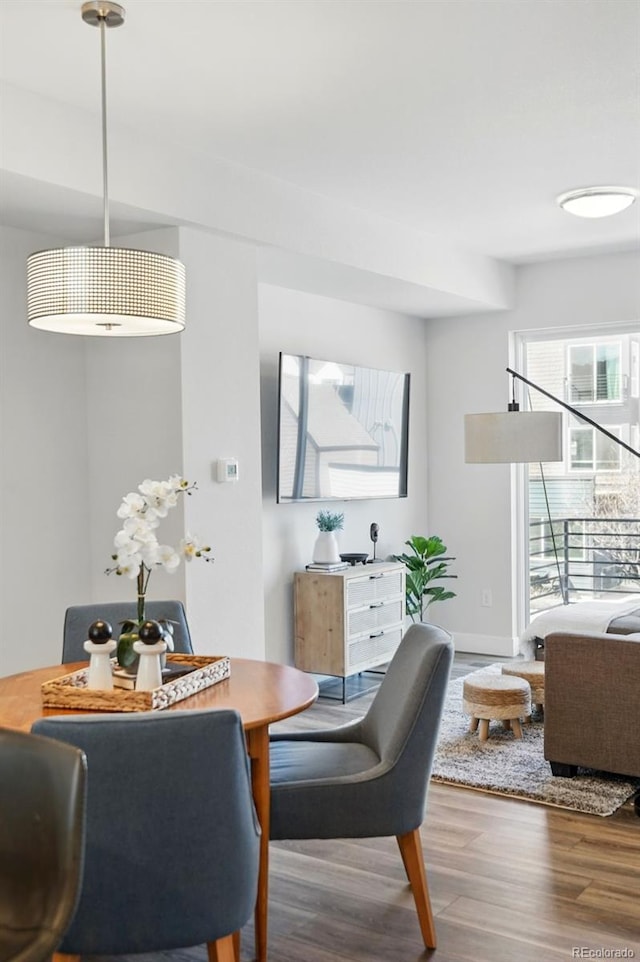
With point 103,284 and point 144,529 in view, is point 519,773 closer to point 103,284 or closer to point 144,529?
point 144,529

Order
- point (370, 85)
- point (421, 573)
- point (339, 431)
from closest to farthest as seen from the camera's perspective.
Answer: point (370, 85) < point (339, 431) < point (421, 573)

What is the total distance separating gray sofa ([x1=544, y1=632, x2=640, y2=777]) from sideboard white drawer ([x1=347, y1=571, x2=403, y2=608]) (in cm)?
158

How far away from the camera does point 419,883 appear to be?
2.65m

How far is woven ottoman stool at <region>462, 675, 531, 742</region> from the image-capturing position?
Result: 14.4 feet

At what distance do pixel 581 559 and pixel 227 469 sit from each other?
309 centimetres

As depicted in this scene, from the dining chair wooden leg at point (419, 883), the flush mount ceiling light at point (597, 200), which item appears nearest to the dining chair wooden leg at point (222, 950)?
the dining chair wooden leg at point (419, 883)

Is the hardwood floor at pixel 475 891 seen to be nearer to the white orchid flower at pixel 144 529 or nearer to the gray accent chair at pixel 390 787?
the gray accent chair at pixel 390 787

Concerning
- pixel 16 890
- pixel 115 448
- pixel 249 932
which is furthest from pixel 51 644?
pixel 16 890

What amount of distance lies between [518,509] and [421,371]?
118cm

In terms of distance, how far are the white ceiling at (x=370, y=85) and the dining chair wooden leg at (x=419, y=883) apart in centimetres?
235

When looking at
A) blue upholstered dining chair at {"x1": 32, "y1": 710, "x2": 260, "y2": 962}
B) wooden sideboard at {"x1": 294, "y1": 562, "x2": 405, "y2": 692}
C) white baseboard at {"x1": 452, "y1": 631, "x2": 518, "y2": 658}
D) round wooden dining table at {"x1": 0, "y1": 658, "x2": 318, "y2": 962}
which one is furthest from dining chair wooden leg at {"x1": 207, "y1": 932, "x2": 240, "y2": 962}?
white baseboard at {"x1": 452, "y1": 631, "x2": 518, "y2": 658}

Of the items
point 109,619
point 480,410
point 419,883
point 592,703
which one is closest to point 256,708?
point 419,883

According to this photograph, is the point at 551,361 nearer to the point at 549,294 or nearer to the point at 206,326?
the point at 549,294

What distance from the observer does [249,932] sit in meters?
2.78
